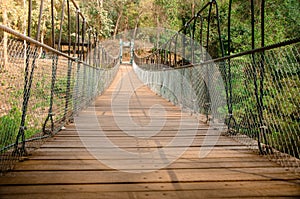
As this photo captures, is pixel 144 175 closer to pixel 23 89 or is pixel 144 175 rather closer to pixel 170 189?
pixel 170 189

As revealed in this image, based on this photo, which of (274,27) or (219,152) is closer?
(219,152)

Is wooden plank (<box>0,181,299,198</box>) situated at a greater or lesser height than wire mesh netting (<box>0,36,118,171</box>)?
lesser

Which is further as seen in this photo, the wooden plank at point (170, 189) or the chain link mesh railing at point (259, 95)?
the chain link mesh railing at point (259, 95)

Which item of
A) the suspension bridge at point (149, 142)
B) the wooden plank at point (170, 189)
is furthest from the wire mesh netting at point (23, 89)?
the wooden plank at point (170, 189)

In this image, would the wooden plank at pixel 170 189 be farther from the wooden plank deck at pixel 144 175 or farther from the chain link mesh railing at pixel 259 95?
the chain link mesh railing at pixel 259 95

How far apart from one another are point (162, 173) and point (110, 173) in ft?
0.80

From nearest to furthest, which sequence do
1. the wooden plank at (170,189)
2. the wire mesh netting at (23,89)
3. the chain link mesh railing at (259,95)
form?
the wooden plank at (170,189) < the wire mesh netting at (23,89) < the chain link mesh railing at (259,95)

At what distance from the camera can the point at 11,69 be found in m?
1.63

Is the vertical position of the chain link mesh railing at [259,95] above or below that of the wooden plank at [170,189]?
above

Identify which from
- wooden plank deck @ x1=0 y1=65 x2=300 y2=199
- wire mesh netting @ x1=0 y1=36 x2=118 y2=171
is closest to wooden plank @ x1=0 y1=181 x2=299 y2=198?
wooden plank deck @ x1=0 y1=65 x2=300 y2=199

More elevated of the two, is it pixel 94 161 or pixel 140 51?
pixel 140 51

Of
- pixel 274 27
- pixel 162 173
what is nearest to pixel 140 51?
pixel 274 27

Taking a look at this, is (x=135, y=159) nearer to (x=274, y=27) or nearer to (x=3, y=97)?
(x=3, y=97)

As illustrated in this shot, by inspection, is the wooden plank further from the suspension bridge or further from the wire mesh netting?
the wire mesh netting
